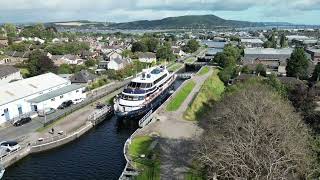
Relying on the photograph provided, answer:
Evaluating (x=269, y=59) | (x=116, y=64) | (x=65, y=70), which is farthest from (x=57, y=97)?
(x=269, y=59)

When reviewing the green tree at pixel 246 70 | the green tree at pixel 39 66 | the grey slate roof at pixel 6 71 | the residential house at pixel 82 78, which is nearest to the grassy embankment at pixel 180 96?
the green tree at pixel 246 70

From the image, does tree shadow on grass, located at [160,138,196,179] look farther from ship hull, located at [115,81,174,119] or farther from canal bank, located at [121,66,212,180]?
ship hull, located at [115,81,174,119]

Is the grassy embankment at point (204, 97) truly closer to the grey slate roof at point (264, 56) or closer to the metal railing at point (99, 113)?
the metal railing at point (99, 113)

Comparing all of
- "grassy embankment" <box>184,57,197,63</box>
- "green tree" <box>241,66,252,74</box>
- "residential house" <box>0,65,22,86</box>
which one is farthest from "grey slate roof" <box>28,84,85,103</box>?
"grassy embankment" <box>184,57,197,63</box>

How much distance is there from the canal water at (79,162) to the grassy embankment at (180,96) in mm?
11586

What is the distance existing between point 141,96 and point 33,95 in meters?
16.1

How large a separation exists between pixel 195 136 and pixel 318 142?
1434 centimetres

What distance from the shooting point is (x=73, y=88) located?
58.9 metres

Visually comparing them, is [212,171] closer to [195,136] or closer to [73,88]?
[195,136]

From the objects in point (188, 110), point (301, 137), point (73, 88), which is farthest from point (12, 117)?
point (301, 137)

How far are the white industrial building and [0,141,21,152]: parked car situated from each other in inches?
381

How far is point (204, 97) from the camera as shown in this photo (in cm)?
6044

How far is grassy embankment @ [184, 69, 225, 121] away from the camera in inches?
1998

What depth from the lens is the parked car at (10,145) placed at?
3666 centimetres
